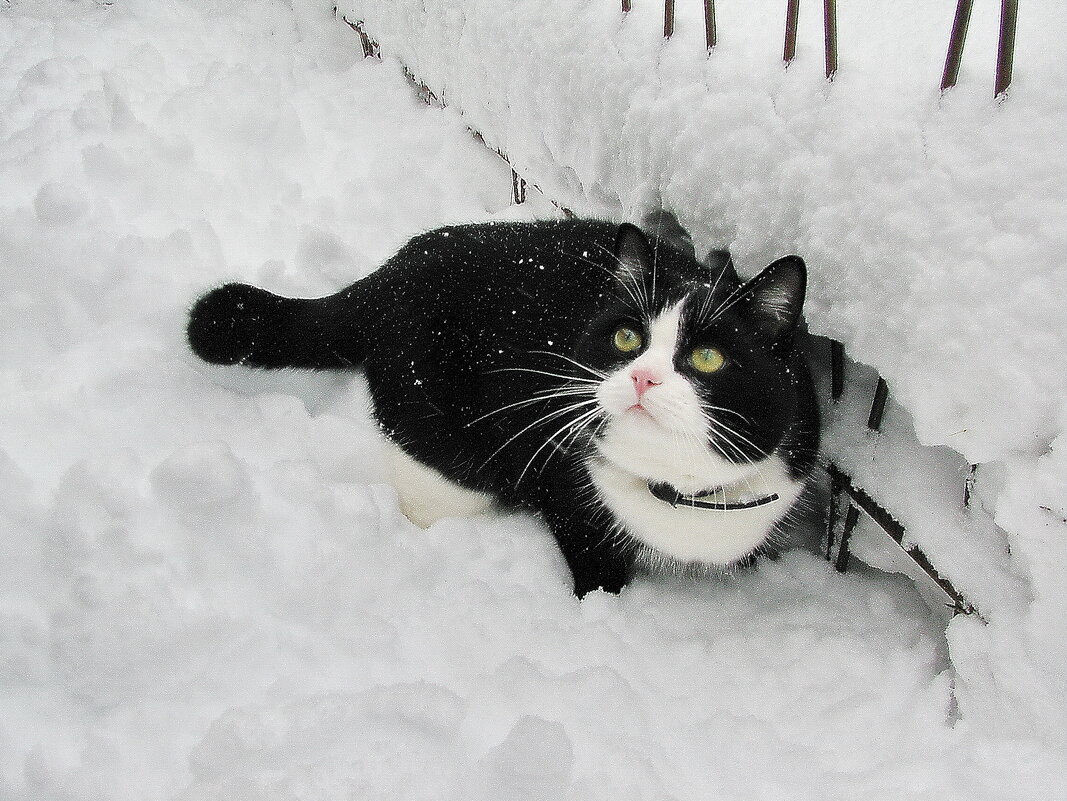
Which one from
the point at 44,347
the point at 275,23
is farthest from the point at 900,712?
the point at 275,23

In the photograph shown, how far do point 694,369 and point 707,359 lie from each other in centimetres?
3

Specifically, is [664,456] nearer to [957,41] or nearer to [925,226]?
[925,226]

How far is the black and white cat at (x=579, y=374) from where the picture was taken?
1.48 m

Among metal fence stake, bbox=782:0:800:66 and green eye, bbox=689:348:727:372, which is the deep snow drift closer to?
metal fence stake, bbox=782:0:800:66

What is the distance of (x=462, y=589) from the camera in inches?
66.1

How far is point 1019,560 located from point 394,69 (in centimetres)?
378

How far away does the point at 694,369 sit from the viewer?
147 centimetres

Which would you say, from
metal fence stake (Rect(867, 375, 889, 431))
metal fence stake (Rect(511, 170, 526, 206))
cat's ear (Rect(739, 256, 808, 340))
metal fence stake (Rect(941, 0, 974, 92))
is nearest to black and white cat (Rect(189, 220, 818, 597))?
cat's ear (Rect(739, 256, 808, 340))

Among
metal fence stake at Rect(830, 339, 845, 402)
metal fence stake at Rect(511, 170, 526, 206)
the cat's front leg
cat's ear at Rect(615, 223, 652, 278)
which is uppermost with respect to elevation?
cat's ear at Rect(615, 223, 652, 278)

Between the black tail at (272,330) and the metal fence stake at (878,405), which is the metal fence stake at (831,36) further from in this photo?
the black tail at (272,330)

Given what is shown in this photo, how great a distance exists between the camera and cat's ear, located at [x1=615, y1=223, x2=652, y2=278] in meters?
1.58

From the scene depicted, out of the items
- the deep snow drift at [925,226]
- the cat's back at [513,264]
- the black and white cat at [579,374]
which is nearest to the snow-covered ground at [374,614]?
the deep snow drift at [925,226]

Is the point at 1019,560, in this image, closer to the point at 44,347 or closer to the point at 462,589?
the point at 462,589

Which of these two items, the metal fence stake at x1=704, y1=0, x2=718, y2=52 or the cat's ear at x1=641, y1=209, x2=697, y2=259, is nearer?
the metal fence stake at x1=704, y1=0, x2=718, y2=52
